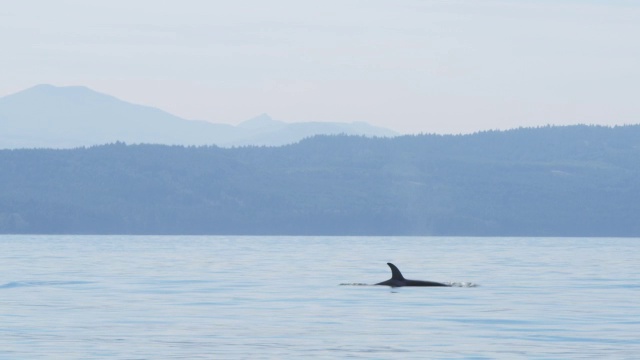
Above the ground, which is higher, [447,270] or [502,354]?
[447,270]

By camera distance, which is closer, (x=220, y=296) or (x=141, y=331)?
(x=141, y=331)

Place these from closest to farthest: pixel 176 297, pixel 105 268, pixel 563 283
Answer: pixel 176 297 → pixel 563 283 → pixel 105 268

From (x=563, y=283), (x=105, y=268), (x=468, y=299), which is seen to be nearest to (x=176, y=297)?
(x=468, y=299)

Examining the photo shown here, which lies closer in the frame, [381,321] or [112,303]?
[381,321]

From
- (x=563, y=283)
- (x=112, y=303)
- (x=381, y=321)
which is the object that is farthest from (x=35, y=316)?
(x=563, y=283)

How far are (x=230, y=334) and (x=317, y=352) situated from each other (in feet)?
12.8

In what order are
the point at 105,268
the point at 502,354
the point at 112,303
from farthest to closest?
the point at 105,268 < the point at 112,303 < the point at 502,354

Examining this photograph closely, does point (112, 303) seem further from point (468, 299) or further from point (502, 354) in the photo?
point (502, 354)

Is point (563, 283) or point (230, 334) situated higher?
point (563, 283)

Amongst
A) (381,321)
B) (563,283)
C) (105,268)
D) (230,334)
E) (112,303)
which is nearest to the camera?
(230,334)

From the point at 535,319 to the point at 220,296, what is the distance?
1177 cm

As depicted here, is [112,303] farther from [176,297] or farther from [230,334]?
[230,334]

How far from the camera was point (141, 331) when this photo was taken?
30469 mm

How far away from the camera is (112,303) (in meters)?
39.3
